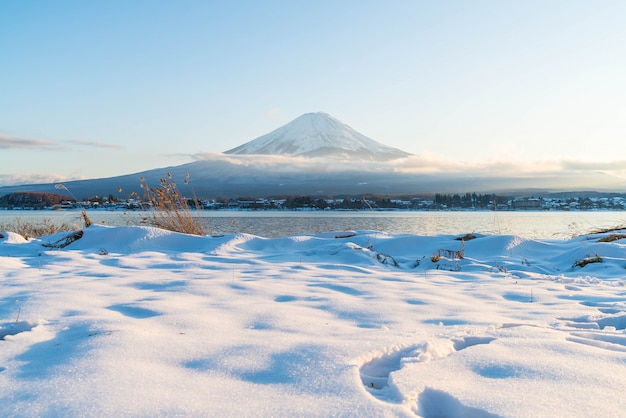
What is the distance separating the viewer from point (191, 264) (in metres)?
3.46

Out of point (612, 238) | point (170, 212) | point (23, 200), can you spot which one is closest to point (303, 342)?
point (612, 238)

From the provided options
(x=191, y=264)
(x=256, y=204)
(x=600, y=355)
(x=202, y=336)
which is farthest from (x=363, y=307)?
(x=256, y=204)

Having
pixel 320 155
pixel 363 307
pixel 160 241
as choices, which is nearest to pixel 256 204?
pixel 160 241

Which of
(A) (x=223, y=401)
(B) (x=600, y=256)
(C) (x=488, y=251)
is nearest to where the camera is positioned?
(A) (x=223, y=401)

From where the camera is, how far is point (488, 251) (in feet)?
15.2

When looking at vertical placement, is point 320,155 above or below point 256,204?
above

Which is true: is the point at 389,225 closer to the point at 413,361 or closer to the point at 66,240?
the point at 66,240

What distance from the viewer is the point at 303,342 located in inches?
55.9

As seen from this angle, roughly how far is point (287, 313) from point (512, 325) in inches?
34.1

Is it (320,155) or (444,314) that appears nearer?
(444,314)

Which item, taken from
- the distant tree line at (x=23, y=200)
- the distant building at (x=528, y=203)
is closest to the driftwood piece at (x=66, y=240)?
the distant tree line at (x=23, y=200)

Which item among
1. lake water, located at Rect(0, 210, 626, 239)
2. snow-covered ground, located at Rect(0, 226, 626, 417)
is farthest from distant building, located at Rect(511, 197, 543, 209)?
snow-covered ground, located at Rect(0, 226, 626, 417)

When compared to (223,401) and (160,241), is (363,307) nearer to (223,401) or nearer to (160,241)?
(223,401)

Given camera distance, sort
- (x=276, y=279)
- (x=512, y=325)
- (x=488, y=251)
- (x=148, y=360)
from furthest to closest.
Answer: (x=488, y=251) < (x=276, y=279) < (x=512, y=325) < (x=148, y=360)
